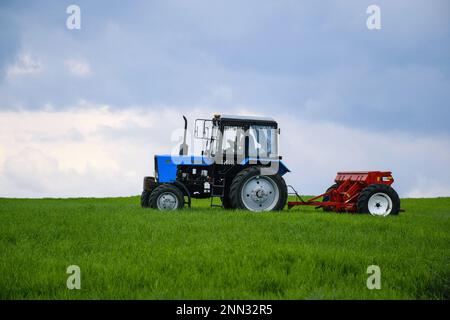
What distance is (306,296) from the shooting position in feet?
16.8

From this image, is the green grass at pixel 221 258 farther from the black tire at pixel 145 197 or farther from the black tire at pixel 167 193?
the black tire at pixel 145 197

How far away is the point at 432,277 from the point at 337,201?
8.96 meters

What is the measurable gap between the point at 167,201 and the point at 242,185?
7.54 ft

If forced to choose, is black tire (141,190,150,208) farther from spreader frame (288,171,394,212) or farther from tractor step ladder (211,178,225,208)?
spreader frame (288,171,394,212)

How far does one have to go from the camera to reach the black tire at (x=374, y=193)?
44.7ft

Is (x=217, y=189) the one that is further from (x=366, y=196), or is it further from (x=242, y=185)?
(x=366, y=196)

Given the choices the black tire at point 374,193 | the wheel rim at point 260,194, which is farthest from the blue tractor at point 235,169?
the black tire at point 374,193

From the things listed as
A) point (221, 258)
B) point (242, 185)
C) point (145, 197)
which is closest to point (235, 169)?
point (242, 185)

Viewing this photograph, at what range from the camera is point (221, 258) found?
6629 millimetres

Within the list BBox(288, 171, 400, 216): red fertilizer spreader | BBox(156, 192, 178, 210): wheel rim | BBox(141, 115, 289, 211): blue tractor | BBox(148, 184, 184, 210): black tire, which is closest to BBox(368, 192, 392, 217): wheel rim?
BBox(288, 171, 400, 216): red fertilizer spreader

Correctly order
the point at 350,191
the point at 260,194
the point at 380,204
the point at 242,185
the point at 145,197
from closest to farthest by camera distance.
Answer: the point at 242,185 < the point at 260,194 < the point at 380,204 < the point at 350,191 < the point at 145,197
